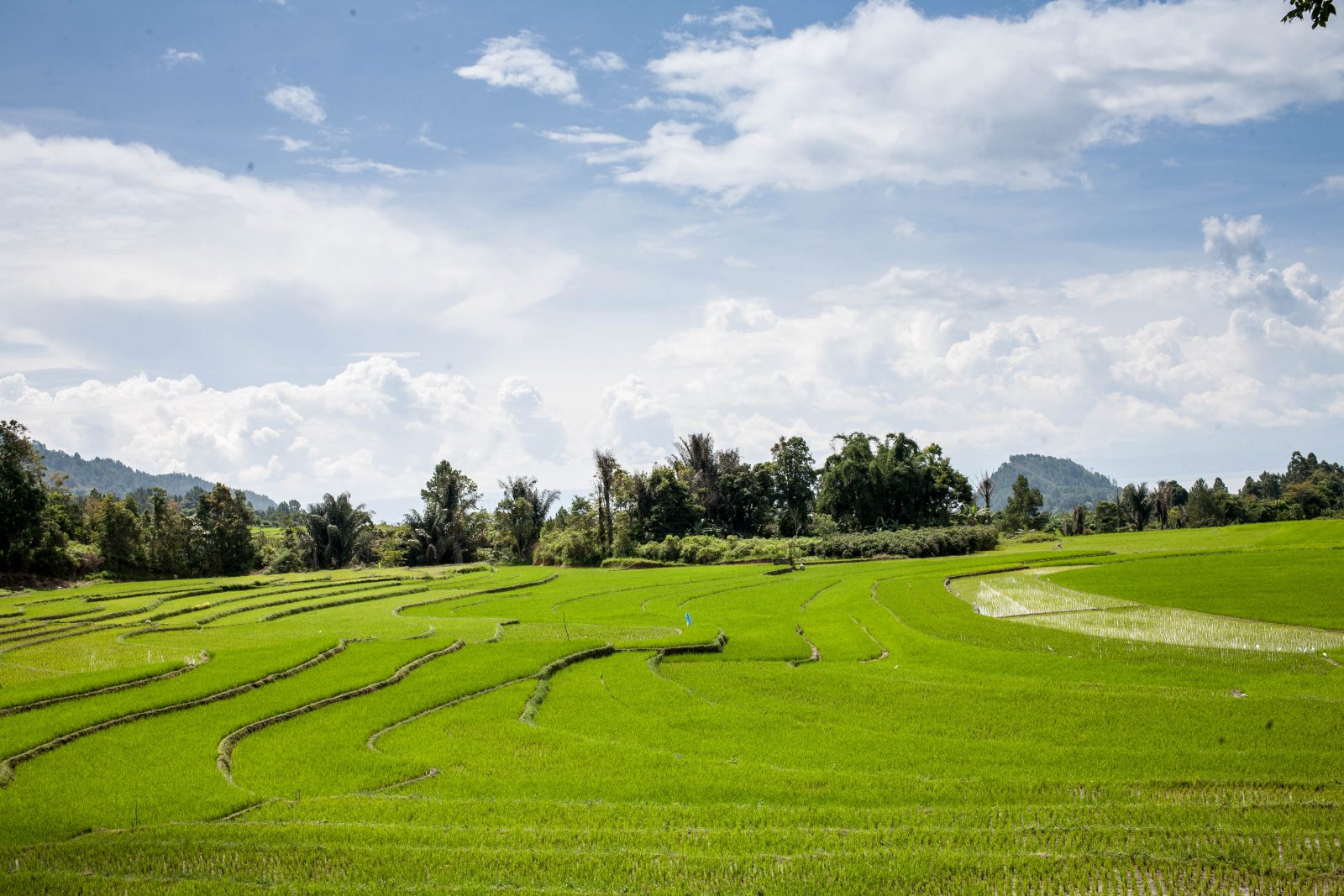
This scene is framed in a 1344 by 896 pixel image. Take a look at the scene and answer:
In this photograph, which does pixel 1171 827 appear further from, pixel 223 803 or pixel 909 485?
pixel 909 485

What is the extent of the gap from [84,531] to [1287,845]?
275ft

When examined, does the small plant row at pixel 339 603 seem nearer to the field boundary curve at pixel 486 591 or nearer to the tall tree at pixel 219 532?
the field boundary curve at pixel 486 591

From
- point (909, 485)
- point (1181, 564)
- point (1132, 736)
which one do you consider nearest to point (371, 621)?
point (1132, 736)

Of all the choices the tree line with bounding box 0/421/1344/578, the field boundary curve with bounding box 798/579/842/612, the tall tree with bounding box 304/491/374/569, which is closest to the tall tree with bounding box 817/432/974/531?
the tree line with bounding box 0/421/1344/578

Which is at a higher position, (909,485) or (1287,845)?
(909,485)

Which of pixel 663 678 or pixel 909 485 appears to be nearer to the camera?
pixel 663 678

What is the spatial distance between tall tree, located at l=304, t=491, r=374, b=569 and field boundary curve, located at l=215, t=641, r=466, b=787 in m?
51.5

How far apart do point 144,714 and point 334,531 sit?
56691 mm

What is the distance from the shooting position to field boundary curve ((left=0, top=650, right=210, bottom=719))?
56.8 feet

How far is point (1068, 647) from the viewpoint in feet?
67.2

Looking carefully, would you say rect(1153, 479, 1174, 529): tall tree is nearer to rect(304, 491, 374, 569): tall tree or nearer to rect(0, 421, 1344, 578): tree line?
rect(0, 421, 1344, 578): tree line

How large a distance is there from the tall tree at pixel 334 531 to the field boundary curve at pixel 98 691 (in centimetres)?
5043

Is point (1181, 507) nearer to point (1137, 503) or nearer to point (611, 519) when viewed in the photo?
point (1137, 503)

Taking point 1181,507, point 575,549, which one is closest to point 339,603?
point 575,549
